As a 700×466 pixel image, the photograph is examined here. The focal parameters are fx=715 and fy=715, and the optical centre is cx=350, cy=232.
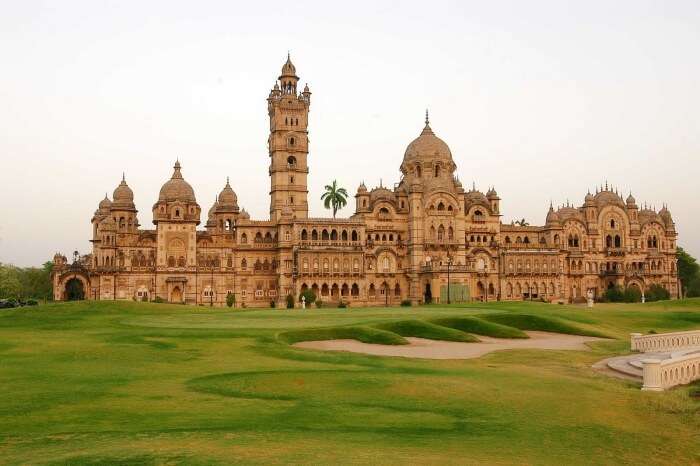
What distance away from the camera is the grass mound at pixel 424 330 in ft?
146

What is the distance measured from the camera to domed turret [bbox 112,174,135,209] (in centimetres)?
9000

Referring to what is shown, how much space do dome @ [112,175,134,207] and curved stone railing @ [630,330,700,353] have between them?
6715 cm

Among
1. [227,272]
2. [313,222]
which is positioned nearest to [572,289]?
[313,222]

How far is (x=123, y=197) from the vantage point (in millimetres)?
90312

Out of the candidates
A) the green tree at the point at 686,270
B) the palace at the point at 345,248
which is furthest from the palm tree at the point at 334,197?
the green tree at the point at 686,270

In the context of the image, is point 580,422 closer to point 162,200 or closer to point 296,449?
point 296,449

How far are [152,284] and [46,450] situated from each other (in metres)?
74.0

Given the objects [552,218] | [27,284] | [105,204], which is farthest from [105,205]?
[552,218]

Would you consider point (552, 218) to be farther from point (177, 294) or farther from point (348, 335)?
point (348, 335)

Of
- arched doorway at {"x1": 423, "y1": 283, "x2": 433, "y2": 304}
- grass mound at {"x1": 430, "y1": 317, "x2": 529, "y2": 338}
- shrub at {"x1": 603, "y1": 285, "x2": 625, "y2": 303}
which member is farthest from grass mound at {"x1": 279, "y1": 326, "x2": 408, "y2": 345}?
shrub at {"x1": 603, "y1": 285, "x2": 625, "y2": 303}

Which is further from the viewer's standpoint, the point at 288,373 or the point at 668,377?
the point at 668,377

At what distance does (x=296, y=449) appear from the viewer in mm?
14773

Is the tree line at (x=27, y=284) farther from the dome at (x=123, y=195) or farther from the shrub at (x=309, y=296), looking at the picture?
the shrub at (x=309, y=296)

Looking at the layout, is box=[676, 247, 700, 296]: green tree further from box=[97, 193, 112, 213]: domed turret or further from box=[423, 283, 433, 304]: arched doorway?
box=[97, 193, 112, 213]: domed turret
